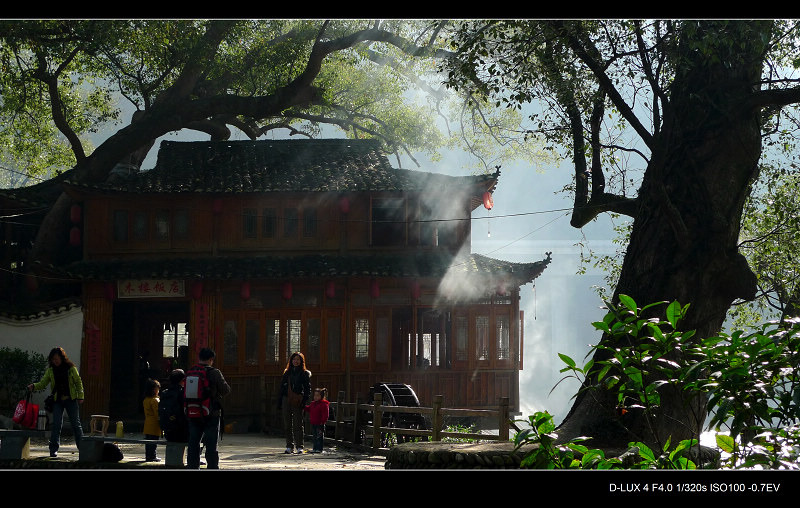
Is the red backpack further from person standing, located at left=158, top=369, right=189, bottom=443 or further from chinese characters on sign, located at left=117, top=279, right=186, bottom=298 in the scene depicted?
chinese characters on sign, located at left=117, top=279, right=186, bottom=298

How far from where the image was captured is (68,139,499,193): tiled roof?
863 inches

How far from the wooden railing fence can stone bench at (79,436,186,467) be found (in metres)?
4.07

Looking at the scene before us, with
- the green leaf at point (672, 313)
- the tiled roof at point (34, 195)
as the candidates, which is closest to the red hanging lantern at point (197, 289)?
the tiled roof at point (34, 195)

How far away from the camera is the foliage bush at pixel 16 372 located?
19297 millimetres

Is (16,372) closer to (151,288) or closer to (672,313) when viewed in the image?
(151,288)

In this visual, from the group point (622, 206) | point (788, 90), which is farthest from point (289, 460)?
point (788, 90)

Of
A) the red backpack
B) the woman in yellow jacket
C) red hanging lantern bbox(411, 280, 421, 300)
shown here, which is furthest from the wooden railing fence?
the woman in yellow jacket

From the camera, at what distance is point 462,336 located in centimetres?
2186

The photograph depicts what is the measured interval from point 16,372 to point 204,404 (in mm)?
11582

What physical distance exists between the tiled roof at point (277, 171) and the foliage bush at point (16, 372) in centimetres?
420

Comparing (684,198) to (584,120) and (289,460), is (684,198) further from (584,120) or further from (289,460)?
(289,460)

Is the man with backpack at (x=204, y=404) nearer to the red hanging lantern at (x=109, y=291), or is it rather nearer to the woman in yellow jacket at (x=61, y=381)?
the woman in yellow jacket at (x=61, y=381)

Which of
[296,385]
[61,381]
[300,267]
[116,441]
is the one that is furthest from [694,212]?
[300,267]
